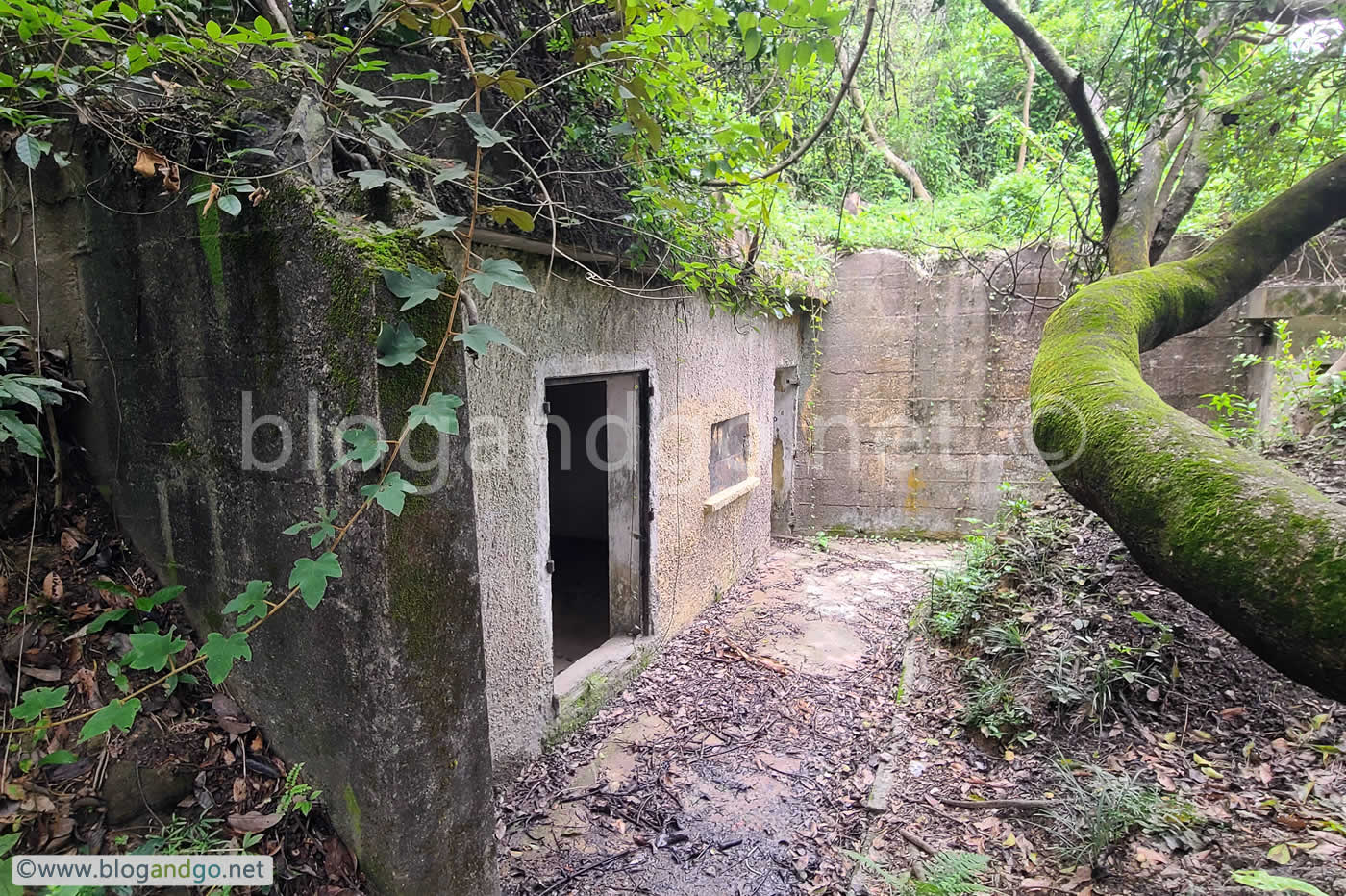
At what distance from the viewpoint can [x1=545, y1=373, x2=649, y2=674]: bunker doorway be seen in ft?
14.7

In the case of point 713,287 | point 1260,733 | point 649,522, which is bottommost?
point 1260,733

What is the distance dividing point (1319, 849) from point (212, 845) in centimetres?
319

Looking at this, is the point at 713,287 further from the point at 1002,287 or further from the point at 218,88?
the point at 1002,287

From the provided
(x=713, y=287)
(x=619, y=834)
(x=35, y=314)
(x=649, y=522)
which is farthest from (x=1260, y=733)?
(x=35, y=314)

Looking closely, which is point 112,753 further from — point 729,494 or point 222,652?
point 729,494

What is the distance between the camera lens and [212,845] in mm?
1760

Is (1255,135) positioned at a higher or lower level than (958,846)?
higher

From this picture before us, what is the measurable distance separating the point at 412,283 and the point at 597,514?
21.4ft

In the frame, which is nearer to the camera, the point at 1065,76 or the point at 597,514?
the point at 1065,76

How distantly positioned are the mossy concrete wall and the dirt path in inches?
42.6

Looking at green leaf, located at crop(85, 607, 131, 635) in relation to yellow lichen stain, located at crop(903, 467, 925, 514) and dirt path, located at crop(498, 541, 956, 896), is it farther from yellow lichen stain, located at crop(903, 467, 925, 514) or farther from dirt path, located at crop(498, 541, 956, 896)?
yellow lichen stain, located at crop(903, 467, 925, 514)

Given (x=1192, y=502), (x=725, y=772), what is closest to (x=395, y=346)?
(x=1192, y=502)

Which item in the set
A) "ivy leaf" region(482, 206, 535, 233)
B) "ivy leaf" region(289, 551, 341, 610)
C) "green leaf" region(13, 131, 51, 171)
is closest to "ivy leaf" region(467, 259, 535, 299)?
"ivy leaf" region(482, 206, 535, 233)

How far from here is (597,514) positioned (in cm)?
805
